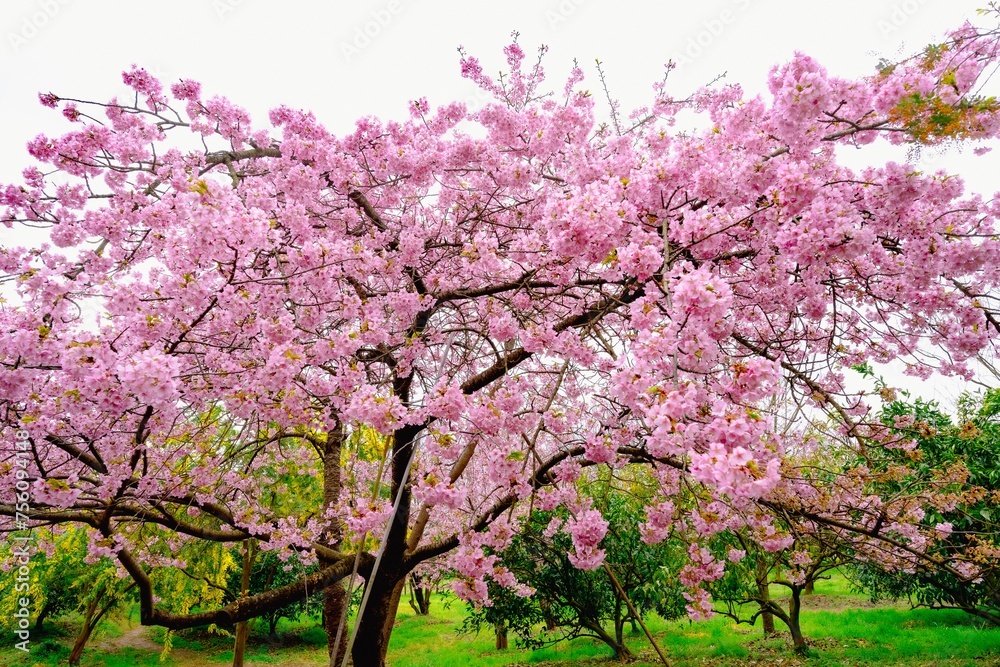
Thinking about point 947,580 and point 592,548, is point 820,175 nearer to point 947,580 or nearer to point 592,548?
point 592,548

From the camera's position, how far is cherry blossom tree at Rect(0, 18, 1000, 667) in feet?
8.64

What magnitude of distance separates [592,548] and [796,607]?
248 inches

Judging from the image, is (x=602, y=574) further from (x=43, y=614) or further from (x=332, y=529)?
(x=43, y=614)

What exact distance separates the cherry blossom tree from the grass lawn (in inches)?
183

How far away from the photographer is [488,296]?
13.9ft

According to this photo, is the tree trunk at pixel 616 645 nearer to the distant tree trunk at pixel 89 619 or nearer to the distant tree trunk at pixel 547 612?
the distant tree trunk at pixel 547 612

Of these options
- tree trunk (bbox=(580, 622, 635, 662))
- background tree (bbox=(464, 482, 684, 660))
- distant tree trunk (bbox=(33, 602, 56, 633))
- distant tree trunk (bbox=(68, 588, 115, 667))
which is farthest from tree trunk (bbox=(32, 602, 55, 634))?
tree trunk (bbox=(580, 622, 635, 662))

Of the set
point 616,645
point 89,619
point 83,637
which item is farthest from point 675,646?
point 83,637

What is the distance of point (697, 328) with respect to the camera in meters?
2.22

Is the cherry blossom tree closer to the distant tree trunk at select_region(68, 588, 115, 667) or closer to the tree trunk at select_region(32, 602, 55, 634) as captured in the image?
the distant tree trunk at select_region(68, 588, 115, 667)

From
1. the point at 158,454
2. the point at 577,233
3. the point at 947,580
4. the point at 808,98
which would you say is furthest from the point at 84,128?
the point at 947,580

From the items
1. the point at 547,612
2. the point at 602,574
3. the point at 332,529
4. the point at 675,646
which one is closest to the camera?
the point at 332,529

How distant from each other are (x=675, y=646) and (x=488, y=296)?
7.91 metres

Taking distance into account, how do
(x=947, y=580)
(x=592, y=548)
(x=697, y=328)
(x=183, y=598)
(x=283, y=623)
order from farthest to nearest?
(x=283, y=623)
(x=183, y=598)
(x=947, y=580)
(x=592, y=548)
(x=697, y=328)
